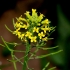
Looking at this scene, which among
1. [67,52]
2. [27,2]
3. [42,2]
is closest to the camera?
[67,52]

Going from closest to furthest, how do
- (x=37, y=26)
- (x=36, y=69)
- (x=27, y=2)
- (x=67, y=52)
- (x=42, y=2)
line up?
(x=37, y=26) → (x=67, y=52) → (x=36, y=69) → (x=42, y=2) → (x=27, y=2)

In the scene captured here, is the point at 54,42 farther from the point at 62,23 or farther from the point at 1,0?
the point at 1,0

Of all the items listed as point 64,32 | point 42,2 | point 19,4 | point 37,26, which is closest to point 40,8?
point 42,2

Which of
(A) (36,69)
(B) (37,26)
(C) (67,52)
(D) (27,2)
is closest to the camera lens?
(B) (37,26)

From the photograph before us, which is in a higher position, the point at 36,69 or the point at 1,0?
the point at 1,0

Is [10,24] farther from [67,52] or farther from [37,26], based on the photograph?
[37,26]

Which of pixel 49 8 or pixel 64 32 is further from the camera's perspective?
pixel 49 8

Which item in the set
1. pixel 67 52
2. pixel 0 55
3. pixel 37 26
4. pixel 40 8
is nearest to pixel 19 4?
pixel 40 8

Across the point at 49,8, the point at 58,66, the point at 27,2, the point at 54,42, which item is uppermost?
the point at 27,2

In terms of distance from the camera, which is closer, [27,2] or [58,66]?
[58,66]
